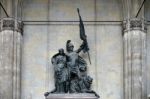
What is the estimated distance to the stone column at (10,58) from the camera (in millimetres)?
27406

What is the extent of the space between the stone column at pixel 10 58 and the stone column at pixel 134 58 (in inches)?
188

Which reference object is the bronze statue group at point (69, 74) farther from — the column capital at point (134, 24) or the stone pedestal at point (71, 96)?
the column capital at point (134, 24)

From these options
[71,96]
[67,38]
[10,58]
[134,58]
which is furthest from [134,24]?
[10,58]

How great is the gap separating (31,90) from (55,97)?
5.51ft

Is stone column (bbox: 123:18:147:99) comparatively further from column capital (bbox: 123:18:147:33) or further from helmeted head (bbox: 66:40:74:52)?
helmeted head (bbox: 66:40:74:52)

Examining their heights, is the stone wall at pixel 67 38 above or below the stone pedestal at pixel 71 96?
above

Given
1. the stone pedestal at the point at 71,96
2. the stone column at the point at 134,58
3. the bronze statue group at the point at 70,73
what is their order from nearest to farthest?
the stone pedestal at the point at 71,96, the stone column at the point at 134,58, the bronze statue group at the point at 70,73

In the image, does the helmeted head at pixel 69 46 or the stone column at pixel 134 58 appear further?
the helmeted head at pixel 69 46

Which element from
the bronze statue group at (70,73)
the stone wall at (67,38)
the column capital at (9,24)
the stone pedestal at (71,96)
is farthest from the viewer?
the stone wall at (67,38)

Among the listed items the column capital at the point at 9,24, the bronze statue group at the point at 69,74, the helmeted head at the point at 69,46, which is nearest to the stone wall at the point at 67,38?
the column capital at the point at 9,24

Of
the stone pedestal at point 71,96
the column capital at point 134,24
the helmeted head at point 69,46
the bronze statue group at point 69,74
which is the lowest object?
the stone pedestal at point 71,96

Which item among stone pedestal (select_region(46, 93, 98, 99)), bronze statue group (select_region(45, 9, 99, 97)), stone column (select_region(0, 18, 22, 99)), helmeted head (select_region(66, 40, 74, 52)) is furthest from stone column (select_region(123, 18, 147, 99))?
stone column (select_region(0, 18, 22, 99))

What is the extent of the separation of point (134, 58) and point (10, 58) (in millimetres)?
5458

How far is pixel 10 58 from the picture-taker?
27.7m
